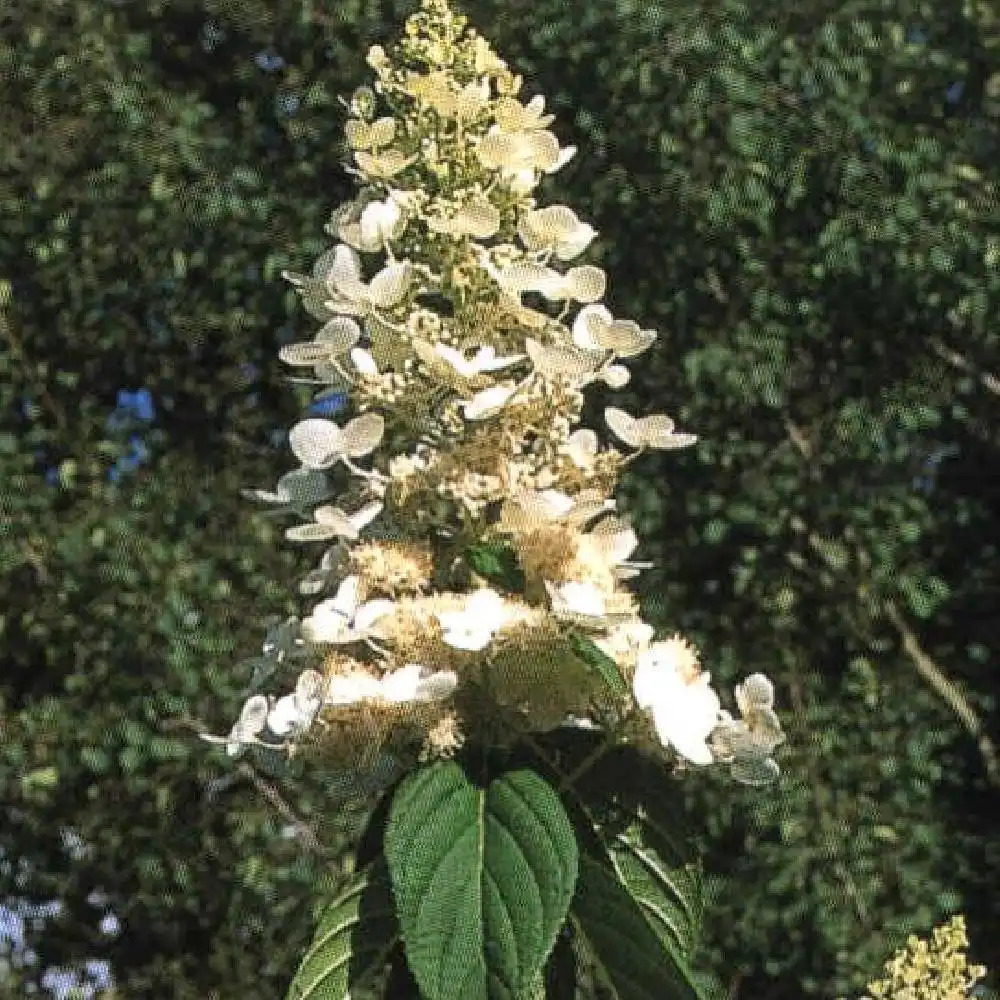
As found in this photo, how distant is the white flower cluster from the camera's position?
708mm

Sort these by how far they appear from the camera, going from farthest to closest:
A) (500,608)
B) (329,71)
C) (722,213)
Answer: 1. (329,71)
2. (722,213)
3. (500,608)

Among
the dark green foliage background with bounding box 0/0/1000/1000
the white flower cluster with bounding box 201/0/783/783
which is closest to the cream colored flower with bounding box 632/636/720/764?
the white flower cluster with bounding box 201/0/783/783

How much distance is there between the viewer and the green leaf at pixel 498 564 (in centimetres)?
72

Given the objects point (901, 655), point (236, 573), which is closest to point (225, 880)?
point (236, 573)

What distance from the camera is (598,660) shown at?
2.29ft

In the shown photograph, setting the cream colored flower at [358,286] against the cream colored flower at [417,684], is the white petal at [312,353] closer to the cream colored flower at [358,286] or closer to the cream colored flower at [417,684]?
the cream colored flower at [358,286]

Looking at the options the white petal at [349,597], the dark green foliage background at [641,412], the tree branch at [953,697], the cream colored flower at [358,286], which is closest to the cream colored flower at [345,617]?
the white petal at [349,597]

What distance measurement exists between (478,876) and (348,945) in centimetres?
7

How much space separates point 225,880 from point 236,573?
1.39 ft

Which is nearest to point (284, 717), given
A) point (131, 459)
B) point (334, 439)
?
point (334, 439)

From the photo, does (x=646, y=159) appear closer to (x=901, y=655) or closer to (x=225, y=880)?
(x=901, y=655)

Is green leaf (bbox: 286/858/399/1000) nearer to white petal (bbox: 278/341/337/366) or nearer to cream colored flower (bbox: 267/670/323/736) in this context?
cream colored flower (bbox: 267/670/323/736)

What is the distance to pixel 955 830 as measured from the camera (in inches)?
111

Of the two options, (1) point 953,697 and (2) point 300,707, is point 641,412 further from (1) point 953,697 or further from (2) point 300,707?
(2) point 300,707
